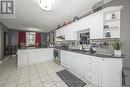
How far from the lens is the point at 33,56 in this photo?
4980mm

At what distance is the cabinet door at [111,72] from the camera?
2041 mm

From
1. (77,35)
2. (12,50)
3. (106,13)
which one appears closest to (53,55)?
(77,35)

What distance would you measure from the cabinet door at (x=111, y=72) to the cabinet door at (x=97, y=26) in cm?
85

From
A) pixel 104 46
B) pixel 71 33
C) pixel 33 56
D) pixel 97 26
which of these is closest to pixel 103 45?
pixel 104 46

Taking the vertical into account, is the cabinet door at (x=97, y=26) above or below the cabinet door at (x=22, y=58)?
above

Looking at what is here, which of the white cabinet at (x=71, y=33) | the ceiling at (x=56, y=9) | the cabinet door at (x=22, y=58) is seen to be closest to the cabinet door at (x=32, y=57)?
the cabinet door at (x=22, y=58)

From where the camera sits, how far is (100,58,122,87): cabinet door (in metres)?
2.04

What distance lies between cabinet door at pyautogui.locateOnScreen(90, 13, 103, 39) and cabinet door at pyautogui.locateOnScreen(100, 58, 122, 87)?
0.85 meters

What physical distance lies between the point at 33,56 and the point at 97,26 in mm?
3845

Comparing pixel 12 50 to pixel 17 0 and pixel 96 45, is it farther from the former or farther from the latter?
pixel 96 45

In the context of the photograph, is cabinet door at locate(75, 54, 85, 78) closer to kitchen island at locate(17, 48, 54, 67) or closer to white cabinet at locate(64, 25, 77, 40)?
white cabinet at locate(64, 25, 77, 40)

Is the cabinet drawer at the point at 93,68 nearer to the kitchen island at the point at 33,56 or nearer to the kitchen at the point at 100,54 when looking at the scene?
the kitchen at the point at 100,54

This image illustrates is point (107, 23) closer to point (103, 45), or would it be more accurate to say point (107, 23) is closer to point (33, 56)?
point (103, 45)

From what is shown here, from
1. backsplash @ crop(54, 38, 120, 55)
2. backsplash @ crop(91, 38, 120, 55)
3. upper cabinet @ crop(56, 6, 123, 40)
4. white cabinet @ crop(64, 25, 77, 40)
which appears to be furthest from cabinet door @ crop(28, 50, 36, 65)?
upper cabinet @ crop(56, 6, 123, 40)
